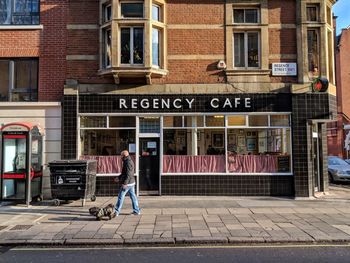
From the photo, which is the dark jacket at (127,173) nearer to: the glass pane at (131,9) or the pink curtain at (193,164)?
the pink curtain at (193,164)

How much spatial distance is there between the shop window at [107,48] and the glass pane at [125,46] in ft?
1.60

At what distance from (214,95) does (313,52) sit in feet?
13.0

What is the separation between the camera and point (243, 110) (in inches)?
572

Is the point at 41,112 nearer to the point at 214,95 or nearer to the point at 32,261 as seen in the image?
the point at 214,95

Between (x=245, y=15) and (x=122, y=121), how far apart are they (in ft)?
19.4

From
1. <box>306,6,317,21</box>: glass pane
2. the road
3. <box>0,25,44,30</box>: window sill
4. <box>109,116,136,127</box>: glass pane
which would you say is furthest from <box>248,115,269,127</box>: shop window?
<box>0,25,44,30</box>: window sill

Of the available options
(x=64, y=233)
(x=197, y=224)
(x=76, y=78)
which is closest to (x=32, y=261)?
(x=64, y=233)

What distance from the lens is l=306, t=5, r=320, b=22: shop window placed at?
14844mm

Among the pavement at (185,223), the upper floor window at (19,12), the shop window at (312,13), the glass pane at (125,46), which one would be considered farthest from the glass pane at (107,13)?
the shop window at (312,13)

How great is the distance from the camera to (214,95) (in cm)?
1452

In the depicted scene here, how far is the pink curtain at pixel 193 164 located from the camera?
573 inches

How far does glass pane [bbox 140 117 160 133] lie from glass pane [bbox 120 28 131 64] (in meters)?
2.13

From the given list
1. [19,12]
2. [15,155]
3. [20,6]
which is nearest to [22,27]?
[19,12]

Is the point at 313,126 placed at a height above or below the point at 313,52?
below
